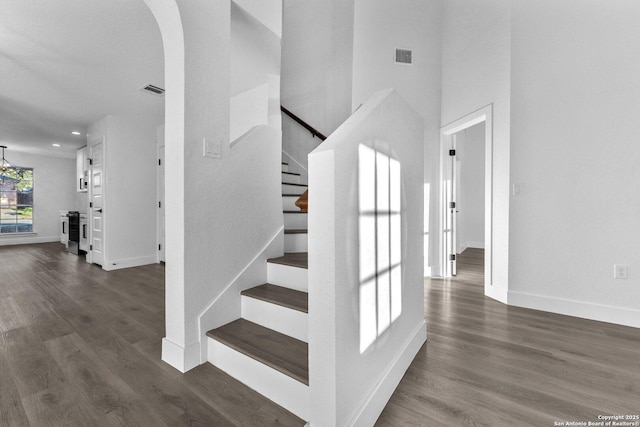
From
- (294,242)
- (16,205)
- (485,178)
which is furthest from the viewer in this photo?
(16,205)

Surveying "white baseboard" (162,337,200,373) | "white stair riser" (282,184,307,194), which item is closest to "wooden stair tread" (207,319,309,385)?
"white baseboard" (162,337,200,373)

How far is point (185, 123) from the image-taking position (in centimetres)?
171

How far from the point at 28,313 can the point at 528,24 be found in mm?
5639

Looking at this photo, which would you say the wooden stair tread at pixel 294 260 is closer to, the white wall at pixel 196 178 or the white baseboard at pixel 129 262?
the white wall at pixel 196 178

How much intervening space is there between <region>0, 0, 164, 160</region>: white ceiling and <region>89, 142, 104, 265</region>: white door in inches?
25.3

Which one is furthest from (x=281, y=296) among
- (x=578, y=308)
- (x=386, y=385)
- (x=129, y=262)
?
(x=129, y=262)

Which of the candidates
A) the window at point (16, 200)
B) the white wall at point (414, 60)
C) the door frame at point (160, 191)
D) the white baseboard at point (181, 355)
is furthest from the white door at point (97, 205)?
the window at point (16, 200)

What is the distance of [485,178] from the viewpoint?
367 centimetres

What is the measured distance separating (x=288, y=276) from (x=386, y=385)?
3.11 ft

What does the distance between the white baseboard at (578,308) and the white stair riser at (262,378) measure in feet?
8.70

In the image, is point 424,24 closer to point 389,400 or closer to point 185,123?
point 185,123

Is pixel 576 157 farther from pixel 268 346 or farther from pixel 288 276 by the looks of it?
pixel 268 346

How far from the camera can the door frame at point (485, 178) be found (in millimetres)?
3291

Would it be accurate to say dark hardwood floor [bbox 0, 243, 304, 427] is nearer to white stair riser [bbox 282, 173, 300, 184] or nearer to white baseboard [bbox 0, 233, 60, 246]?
white stair riser [bbox 282, 173, 300, 184]
